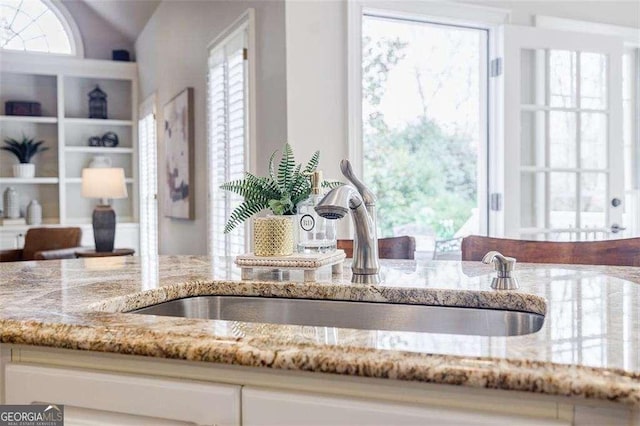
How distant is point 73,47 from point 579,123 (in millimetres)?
5484

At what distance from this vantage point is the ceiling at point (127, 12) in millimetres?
6000

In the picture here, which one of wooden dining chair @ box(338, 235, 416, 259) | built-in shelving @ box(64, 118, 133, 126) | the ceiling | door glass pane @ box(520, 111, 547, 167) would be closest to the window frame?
door glass pane @ box(520, 111, 547, 167)

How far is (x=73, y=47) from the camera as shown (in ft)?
22.5

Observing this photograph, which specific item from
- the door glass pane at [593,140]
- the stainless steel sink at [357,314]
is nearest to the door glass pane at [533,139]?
the door glass pane at [593,140]

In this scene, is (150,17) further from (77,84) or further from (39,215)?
(39,215)

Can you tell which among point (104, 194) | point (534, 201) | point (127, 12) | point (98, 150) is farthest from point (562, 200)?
point (98, 150)

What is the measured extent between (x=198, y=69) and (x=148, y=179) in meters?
2.19

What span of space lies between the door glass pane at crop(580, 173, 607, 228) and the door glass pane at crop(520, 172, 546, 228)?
282mm

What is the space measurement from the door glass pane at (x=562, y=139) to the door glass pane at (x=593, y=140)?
Answer: 0.07 metres

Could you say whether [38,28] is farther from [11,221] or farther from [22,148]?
[11,221]

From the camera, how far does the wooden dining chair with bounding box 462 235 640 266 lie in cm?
183

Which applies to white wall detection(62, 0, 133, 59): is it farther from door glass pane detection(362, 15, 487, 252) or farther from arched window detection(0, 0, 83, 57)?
door glass pane detection(362, 15, 487, 252)

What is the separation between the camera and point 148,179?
644 centimetres

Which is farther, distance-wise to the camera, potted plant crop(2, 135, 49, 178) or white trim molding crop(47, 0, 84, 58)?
white trim molding crop(47, 0, 84, 58)
